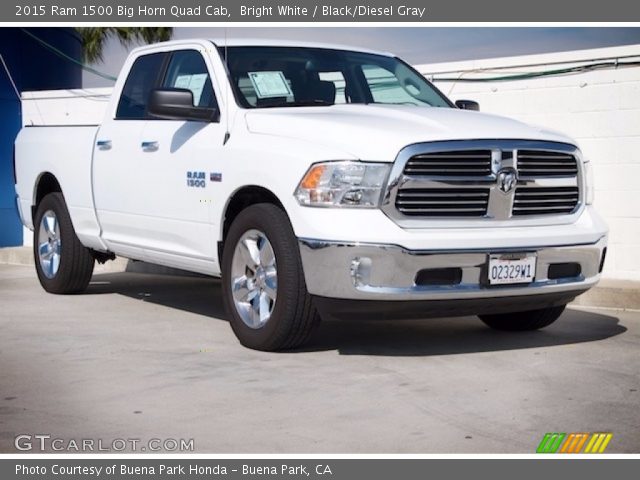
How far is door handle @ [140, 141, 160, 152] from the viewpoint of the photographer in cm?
821

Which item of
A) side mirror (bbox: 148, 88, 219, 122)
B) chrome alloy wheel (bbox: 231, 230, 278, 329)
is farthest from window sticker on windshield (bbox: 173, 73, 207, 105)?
chrome alloy wheel (bbox: 231, 230, 278, 329)

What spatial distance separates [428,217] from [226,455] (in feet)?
7.53

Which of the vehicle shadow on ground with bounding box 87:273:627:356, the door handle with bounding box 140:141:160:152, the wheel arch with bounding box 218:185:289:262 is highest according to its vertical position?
the door handle with bounding box 140:141:160:152

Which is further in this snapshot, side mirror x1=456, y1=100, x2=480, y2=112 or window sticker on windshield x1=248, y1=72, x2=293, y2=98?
side mirror x1=456, y1=100, x2=480, y2=112

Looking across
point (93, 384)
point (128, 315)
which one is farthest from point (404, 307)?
point (128, 315)

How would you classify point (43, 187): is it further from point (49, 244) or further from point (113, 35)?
point (113, 35)

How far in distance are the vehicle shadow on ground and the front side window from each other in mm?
1677

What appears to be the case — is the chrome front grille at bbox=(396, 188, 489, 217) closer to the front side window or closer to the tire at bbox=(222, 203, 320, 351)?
the tire at bbox=(222, 203, 320, 351)

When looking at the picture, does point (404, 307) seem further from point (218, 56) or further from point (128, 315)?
point (128, 315)

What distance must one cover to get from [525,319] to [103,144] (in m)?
3.34

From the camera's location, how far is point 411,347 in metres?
7.40

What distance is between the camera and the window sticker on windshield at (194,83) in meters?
8.03

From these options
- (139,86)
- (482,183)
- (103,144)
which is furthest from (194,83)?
(482,183)

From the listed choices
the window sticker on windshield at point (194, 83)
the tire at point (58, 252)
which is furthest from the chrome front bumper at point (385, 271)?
the tire at point (58, 252)
